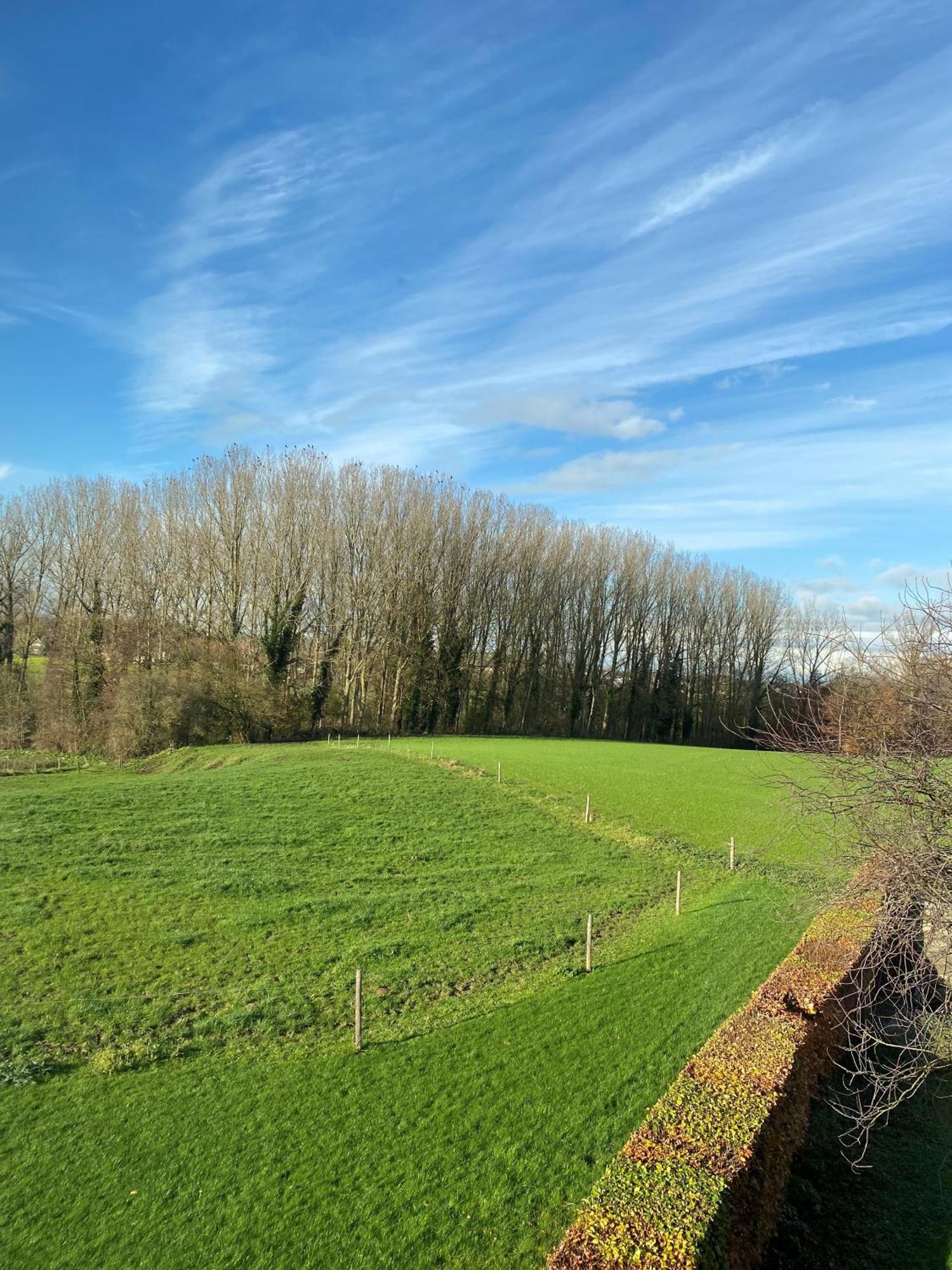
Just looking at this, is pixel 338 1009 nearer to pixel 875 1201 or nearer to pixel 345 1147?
pixel 345 1147

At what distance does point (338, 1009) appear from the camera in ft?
39.4

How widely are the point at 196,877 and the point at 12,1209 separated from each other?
10673mm

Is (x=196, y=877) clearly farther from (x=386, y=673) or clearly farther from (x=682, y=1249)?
(x=386, y=673)

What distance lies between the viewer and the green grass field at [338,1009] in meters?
7.56

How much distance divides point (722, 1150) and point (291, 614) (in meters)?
44.6

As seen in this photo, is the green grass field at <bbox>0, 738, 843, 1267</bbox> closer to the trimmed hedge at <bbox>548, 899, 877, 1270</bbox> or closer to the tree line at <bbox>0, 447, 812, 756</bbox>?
the trimmed hedge at <bbox>548, 899, 877, 1270</bbox>

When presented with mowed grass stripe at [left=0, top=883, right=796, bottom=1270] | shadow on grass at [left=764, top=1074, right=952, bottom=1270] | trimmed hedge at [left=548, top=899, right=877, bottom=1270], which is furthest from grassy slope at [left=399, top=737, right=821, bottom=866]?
mowed grass stripe at [left=0, top=883, right=796, bottom=1270]

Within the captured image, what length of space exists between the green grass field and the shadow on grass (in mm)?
2016

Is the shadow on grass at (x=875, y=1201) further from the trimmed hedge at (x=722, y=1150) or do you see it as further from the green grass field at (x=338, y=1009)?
the green grass field at (x=338, y=1009)

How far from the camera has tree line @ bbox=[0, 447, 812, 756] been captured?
142 feet

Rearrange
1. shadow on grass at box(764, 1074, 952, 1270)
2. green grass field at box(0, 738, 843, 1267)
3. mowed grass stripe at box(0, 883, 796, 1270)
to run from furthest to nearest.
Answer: shadow on grass at box(764, 1074, 952, 1270)
green grass field at box(0, 738, 843, 1267)
mowed grass stripe at box(0, 883, 796, 1270)

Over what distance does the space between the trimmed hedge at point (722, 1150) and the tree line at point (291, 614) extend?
35.8m

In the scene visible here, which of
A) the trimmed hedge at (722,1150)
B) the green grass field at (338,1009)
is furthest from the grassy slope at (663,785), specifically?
the trimmed hedge at (722,1150)

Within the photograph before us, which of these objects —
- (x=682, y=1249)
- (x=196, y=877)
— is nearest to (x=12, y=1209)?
(x=682, y=1249)
